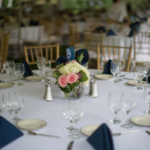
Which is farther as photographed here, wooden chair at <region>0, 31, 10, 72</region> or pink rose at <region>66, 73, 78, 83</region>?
wooden chair at <region>0, 31, 10, 72</region>

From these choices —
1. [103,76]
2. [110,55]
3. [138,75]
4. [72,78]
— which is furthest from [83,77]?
[110,55]

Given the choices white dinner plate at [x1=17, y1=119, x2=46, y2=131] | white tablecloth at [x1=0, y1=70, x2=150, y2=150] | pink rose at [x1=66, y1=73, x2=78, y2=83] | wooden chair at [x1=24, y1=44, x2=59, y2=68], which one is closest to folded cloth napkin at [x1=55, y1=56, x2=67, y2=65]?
white tablecloth at [x1=0, y1=70, x2=150, y2=150]

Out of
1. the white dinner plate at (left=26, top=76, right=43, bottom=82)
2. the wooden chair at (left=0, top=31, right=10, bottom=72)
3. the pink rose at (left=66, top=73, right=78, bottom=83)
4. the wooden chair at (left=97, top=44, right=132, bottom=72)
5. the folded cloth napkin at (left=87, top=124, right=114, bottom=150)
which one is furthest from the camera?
the wooden chair at (left=0, top=31, right=10, bottom=72)

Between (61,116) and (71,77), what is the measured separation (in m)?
0.24

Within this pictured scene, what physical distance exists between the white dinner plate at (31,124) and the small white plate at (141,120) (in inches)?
18.6

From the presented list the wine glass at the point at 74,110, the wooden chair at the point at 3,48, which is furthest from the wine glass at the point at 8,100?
the wooden chair at the point at 3,48

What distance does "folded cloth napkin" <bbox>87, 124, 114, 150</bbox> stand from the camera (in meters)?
1.07

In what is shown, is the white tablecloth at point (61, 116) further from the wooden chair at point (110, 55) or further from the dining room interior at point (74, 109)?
the wooden chair at point (110, 55)

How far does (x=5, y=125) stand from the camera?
122 centimetres

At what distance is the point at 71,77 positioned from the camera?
61.8 inches

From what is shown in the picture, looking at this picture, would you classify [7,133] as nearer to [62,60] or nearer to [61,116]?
[61,116]

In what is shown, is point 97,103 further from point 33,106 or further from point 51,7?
point 51,7

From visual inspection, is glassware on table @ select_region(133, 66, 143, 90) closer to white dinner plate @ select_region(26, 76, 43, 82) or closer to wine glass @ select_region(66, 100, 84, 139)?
white dinner plate @ select_region(26, 76, 43, 82)

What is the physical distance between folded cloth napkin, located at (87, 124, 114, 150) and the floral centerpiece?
0.50 m
